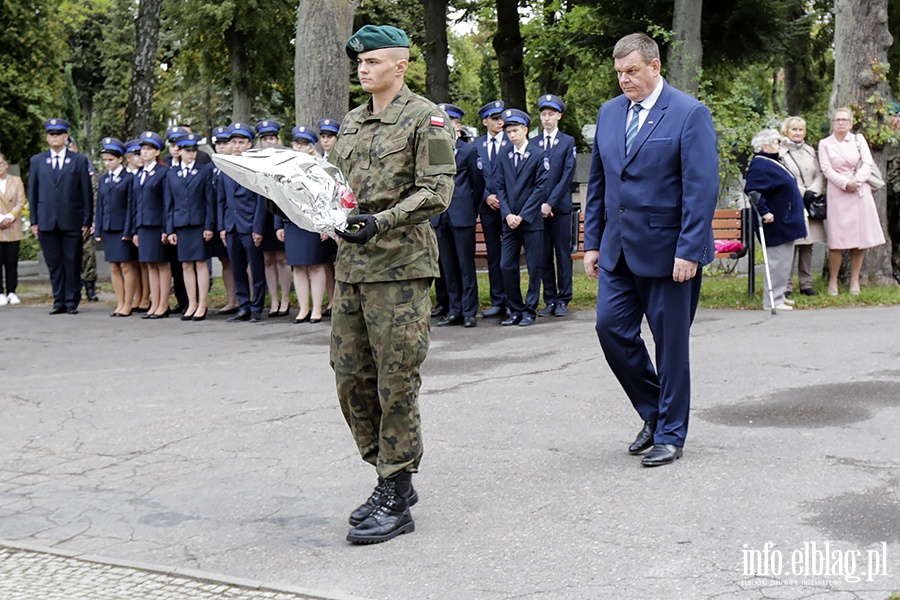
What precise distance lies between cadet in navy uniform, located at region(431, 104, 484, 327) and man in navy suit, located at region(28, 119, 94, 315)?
5.45 meters

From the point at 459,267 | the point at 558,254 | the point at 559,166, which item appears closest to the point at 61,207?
the point at 459,267

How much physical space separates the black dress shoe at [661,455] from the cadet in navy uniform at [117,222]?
10408mm

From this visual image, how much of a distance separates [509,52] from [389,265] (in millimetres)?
22583

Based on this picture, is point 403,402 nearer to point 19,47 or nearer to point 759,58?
point 759,58

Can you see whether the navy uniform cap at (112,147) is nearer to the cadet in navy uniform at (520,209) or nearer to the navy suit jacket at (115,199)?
the navy suit jacket at (115,199)

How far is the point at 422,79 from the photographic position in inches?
1768

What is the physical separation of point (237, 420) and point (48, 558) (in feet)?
9.60

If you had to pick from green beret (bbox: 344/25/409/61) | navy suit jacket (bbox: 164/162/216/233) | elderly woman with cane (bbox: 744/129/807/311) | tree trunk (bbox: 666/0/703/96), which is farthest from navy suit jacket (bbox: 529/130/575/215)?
green beret (bbox: 344/25/409/61)

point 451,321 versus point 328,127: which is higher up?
point 328,127

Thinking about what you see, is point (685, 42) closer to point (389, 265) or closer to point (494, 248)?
point (494, 248)

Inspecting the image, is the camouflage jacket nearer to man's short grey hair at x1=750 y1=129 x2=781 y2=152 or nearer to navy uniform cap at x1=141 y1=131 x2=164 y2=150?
man's short grey hair at x1=750 y1=129 x2=781 y2=152

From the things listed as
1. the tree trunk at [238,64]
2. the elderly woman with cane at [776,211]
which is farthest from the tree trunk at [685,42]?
the tree trunk at [238,64]

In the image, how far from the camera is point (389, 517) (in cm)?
541

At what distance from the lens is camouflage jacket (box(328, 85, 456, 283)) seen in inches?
208
